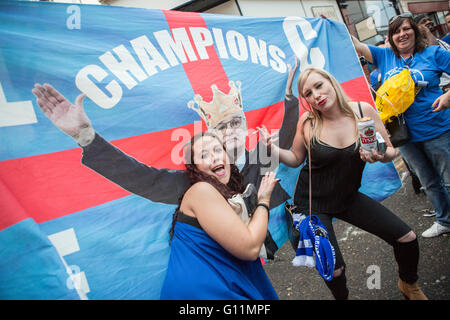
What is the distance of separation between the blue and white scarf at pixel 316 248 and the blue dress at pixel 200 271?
571 mm

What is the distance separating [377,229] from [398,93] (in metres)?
1.14

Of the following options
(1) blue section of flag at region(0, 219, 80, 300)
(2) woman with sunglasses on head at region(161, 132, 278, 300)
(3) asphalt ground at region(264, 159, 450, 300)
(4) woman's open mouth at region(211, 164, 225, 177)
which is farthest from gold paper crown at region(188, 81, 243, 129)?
(3) asphalt ground at region(264, 159, 450, 300)

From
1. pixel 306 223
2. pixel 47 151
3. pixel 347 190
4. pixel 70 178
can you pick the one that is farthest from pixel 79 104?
pixel 347 190

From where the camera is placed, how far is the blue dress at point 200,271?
135cm

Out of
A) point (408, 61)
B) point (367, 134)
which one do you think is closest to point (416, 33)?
point (408, 61)

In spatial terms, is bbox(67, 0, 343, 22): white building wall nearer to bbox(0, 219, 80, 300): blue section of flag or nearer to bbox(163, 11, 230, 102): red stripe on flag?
bbox(163, 11, 230, 102): red stripe on flag

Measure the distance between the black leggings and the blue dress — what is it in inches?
32.3

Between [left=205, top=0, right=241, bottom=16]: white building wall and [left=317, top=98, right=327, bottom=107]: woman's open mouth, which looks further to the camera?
[left=205, top=0, right=241, bottom=16]: white building wall

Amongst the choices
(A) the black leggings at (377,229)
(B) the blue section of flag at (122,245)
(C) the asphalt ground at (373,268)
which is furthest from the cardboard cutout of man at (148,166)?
(C) the asphalt ground at (373,268)

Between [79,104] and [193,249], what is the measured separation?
1048mm

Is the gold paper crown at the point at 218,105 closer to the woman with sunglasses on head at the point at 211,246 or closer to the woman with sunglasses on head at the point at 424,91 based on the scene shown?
the woman with sunglasses on head at the point at 211,246

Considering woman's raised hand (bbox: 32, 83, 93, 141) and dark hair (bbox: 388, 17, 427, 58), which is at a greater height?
woman's raised hand (bbox: 32, 83, 93, 141)

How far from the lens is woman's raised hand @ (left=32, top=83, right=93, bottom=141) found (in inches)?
61.5

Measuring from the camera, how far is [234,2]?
8.59m
